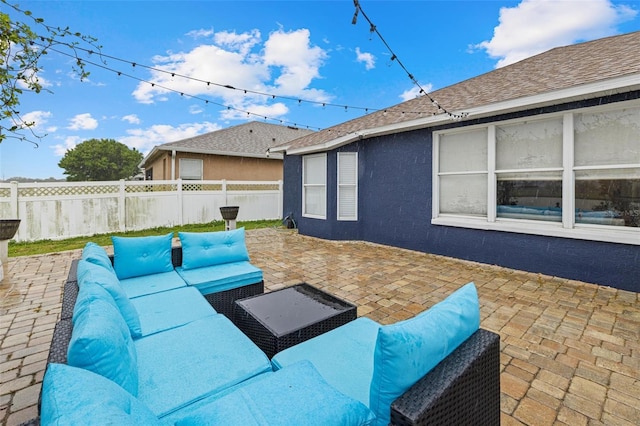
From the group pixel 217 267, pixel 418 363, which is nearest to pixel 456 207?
pixel 217 267

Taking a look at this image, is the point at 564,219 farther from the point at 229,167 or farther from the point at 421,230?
the point at 229,167

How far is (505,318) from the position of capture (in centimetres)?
352

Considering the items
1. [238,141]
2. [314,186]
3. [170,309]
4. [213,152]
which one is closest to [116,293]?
[170,309]

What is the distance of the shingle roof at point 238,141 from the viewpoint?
1334cm

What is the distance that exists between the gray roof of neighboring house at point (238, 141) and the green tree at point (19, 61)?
8948 mm

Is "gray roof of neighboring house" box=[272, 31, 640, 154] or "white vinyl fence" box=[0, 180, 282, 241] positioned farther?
"white vinyl fence" box=[0, 180, 282, 241]

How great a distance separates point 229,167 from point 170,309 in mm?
12609

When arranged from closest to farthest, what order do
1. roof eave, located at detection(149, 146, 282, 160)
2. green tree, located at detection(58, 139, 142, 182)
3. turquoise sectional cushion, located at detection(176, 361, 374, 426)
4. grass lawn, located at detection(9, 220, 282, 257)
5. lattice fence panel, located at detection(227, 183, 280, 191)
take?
turquoise sectional cushion, located at detection(176, 361, 374, 426)
grass lawn, located at detection(9, 220, 282, 257)
lattice fence panel, located at detection(227, 183, 280, 191)
roof eave, located at detection(149, 146, 282, 160)
green tree, located at detection(58, 139, 142, 182)

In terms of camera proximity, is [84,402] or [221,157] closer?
[84,402]

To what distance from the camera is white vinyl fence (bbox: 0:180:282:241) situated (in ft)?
26.3

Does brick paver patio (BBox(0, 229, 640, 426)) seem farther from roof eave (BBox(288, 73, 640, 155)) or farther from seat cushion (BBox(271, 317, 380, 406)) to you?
roof eave (BBox(288, 73, 640, 155))

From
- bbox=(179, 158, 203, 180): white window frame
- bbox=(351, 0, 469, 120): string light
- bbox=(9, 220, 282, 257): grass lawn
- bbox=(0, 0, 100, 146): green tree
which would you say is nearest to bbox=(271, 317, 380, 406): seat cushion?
bbox=(351, 0, 469, 120): string light

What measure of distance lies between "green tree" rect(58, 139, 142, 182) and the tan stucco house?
24937 millimetres

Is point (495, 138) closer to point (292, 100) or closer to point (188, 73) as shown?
point (292, 100)
